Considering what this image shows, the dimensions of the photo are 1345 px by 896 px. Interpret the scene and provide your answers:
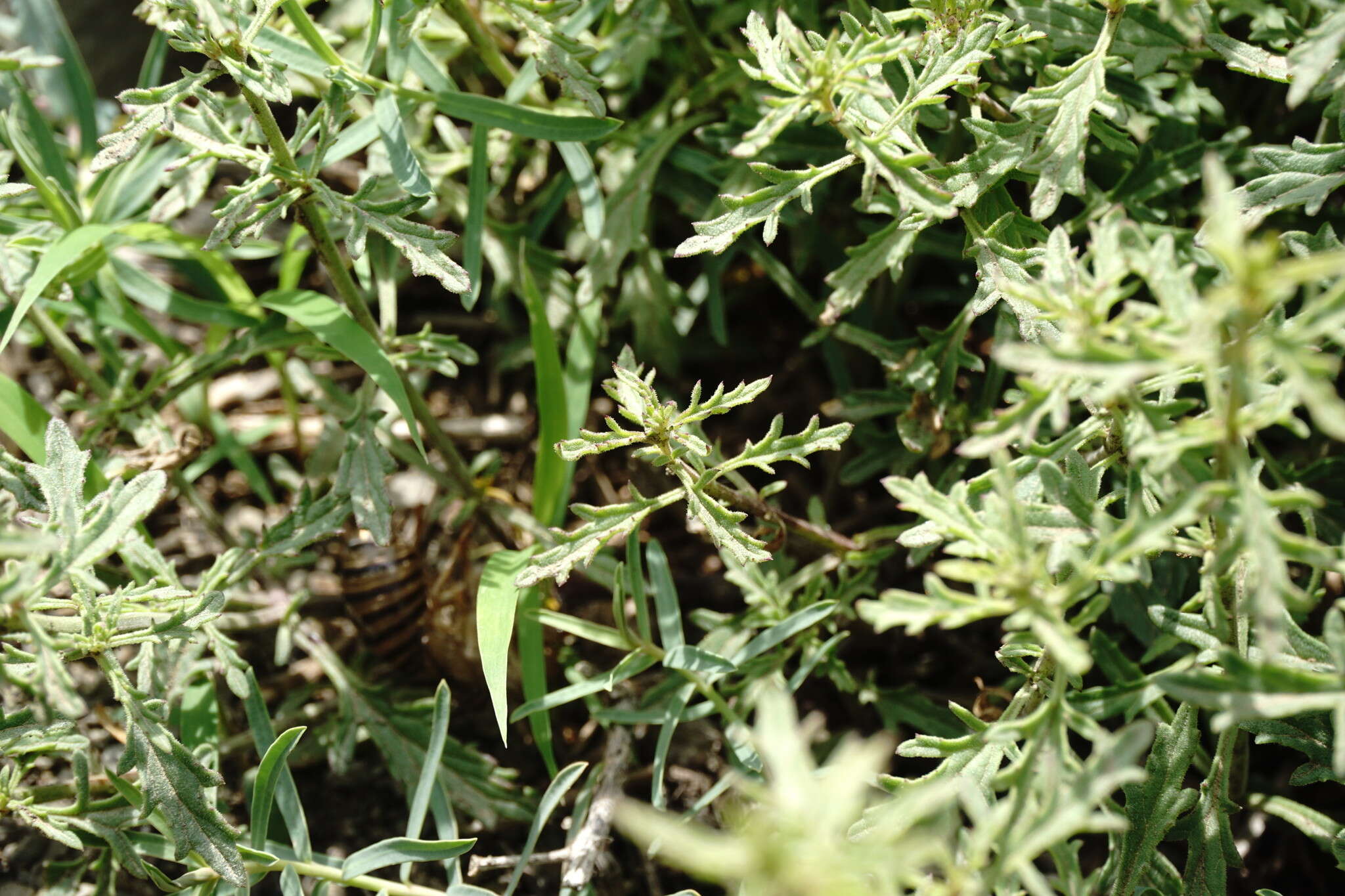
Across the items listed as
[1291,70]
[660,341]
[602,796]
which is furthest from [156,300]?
[1291,70]

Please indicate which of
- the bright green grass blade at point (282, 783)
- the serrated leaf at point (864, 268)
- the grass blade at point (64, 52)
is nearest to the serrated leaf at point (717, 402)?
the serrated leaf at point (864, 268)

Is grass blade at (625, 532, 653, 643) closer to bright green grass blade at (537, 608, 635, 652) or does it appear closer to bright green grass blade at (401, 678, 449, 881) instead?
bright green grass blade at (537, 608, 635, 652)

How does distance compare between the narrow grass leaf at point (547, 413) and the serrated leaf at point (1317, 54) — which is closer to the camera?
the serrated leaf at point (1317, 54)

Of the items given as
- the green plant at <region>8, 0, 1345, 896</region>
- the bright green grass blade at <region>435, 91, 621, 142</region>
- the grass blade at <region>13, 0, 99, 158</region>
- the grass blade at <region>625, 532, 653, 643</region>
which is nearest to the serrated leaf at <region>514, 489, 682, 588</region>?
the green plant at <region>8, 0, 1345, 896</region>

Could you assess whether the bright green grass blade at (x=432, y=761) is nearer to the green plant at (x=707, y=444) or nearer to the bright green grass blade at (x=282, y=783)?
the green plant at (x=707, y=444)

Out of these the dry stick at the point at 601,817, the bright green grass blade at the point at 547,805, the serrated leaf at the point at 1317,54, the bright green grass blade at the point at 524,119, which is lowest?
the dry stick at the point at 601,817

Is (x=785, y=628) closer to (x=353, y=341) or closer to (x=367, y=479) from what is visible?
(x=367, y=479)

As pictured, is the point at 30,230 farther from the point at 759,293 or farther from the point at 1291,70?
the point at 1291,70

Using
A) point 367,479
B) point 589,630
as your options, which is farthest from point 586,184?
point 589,630
